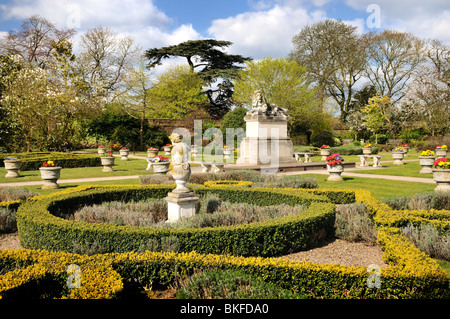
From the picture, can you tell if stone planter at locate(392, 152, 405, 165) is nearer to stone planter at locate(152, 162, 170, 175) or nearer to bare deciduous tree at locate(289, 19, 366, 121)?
stone planter at locate(152, 162, 170, 175)

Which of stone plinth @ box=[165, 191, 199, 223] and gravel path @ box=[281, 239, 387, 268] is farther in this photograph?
stone plinth @ box=[165, 191, 199, 223]

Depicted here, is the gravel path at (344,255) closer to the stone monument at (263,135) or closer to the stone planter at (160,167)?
the stone planter at (160,167)

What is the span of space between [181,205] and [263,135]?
10744 millimetres

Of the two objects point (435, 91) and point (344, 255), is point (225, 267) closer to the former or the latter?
point (344, 255)

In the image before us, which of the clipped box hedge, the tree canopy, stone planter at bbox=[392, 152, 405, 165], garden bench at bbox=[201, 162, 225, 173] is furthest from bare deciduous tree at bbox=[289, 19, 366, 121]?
the clipped box hedge

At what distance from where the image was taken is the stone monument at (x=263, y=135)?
16.4 metres

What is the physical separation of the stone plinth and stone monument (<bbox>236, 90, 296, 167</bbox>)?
10.2 meters

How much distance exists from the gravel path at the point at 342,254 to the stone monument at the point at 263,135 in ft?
35.1

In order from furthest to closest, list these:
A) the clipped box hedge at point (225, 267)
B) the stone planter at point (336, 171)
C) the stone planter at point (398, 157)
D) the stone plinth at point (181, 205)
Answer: the stone planter at point (398, 157) → the stone planter at point (336, 171) → the stone plinth at point (181, 205) → the clipped box hedge at point (225, 267)

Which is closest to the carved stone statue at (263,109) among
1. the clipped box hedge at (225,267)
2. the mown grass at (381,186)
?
the mown grass at (381,186)

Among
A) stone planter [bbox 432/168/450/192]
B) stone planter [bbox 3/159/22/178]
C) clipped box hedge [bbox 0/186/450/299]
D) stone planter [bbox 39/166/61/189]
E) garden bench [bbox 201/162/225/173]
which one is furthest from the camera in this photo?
garden bench [bbox 201/162/225/173]

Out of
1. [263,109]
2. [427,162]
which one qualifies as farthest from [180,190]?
[427,162]

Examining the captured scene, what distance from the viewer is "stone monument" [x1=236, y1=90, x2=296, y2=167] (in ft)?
53.7
